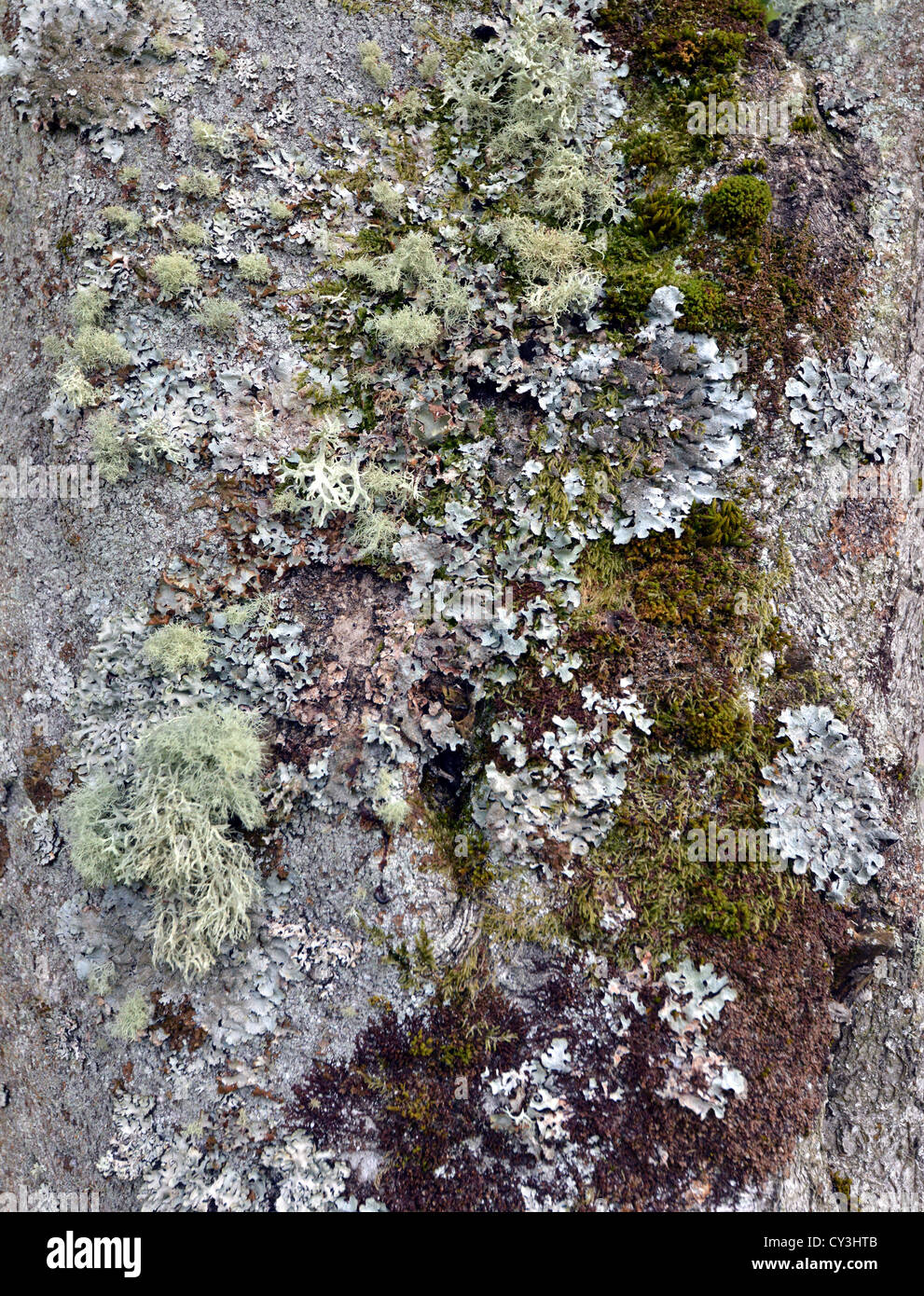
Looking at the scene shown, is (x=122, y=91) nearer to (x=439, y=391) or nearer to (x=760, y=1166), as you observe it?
(x=439, y=391)

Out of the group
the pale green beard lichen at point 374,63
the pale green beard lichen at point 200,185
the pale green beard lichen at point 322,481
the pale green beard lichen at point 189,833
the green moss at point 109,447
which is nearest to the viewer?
the pale green beard lichen at point 189,833

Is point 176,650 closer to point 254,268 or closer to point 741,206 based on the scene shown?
point 254,268

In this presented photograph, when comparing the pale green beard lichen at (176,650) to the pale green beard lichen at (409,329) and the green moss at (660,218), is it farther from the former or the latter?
the green moss at (660,218)

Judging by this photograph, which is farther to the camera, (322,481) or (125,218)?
(125,218)

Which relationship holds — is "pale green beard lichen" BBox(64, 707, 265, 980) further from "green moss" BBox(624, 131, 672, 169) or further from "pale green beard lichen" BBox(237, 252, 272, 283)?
"green moss" BBox(624, 131, 672, 169)

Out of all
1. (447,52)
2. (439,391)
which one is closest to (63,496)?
(439,391)

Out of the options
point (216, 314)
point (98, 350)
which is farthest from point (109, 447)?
point (216, 314)

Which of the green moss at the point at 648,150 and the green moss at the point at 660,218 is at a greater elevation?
the green moss at the point at 648,150

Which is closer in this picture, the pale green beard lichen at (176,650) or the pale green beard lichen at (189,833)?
the pale green beard lichen at (189,833)

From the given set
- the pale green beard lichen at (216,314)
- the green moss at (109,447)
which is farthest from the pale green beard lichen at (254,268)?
the green moss at (109,447)
